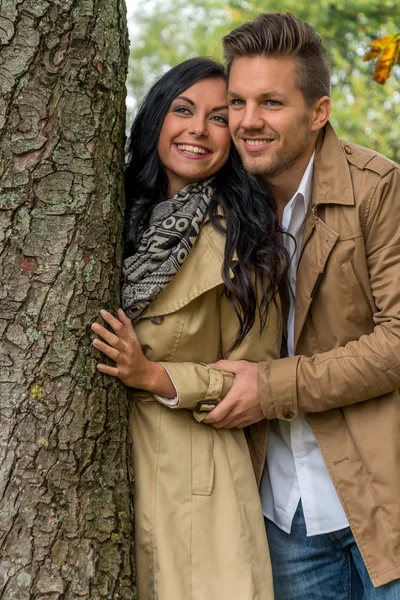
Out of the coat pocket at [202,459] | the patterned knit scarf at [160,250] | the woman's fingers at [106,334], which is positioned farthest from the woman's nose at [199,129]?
the coat pocket at [202,459]

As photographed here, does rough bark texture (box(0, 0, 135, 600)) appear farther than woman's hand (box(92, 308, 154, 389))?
No

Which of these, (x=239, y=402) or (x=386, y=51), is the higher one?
(x=386, y=51)

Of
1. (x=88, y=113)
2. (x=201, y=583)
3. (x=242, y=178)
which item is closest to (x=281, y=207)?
(x=242, y=178)

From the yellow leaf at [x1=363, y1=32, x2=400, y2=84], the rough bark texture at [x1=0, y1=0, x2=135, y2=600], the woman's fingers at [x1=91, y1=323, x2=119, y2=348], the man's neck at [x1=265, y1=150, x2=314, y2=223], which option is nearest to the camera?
the rough bark texture at [x1=0, y1=0, x2=135, y2=600]

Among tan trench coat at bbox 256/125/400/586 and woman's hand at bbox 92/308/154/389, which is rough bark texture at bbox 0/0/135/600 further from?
tan trench coat at bbox 256/125/400/586

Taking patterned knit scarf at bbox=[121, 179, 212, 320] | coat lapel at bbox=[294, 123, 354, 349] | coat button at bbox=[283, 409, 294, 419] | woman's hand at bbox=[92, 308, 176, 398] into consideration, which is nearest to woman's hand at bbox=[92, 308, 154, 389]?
woman's hand at bbox=[92, 308, 176, 398]

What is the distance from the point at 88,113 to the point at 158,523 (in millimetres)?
1278

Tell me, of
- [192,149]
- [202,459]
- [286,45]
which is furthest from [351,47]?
[202,459]

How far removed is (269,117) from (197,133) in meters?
0.27

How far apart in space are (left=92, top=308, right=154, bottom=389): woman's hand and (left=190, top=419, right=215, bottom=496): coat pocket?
0.28 meters

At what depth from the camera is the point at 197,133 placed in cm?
288

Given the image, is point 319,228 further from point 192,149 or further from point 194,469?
point 194,469

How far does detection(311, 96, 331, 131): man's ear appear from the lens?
2.95m

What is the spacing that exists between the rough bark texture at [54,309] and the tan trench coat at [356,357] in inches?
29.6
